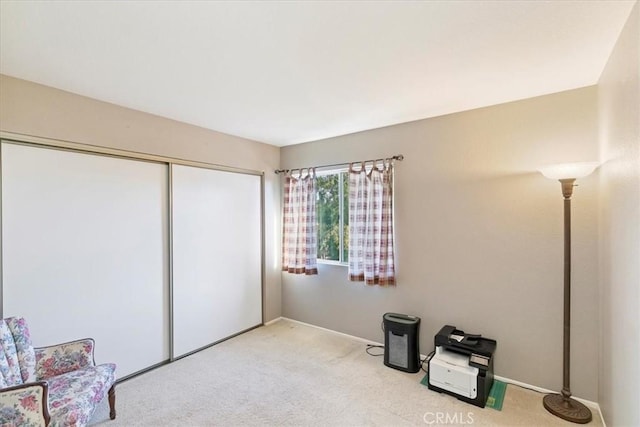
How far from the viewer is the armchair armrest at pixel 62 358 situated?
2033 millimetres

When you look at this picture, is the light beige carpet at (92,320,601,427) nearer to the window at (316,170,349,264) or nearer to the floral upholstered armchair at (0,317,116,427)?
the floral upholstered armchair at (0,317,116,427)

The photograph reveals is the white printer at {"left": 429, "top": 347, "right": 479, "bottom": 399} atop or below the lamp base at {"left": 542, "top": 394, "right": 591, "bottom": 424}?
atop

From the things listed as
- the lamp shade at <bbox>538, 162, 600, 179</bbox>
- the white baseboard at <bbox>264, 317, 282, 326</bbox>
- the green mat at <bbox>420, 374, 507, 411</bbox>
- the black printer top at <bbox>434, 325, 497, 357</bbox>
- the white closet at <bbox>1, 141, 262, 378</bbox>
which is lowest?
the white baseboard at <bbox>264, 317, 282, 326</bbox>

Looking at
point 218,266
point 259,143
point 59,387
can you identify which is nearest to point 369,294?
point 218,266

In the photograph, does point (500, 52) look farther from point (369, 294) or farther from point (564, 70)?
point (369, 294)

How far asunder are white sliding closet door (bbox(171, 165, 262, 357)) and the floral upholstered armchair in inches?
40.7

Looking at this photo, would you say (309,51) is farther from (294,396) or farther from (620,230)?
(294,396)

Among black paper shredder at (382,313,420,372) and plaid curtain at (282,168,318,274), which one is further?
plaid curtain at (282,168,318,274)

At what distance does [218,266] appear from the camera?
355 centimetres

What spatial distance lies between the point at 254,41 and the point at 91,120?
5.73 feet

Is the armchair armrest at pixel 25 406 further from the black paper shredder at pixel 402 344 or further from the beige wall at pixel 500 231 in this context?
the beige wall at pixel 500 231

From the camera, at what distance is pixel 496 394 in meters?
2.47

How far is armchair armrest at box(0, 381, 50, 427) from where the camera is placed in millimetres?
1551

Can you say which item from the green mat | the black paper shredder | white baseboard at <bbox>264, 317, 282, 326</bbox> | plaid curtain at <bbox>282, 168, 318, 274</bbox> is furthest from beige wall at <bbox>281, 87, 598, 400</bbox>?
white baseboard at <bbox>264, 317, 282, 326</bbox>
